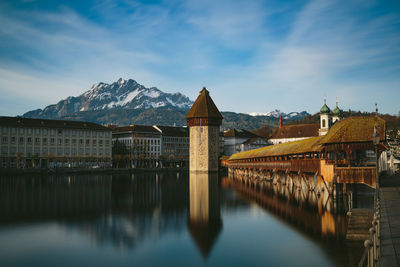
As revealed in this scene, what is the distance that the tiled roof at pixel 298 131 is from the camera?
5014 inches

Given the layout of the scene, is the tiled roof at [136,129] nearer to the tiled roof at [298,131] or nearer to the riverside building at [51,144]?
the riverside building at [51,144]

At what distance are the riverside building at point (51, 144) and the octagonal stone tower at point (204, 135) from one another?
868 inches

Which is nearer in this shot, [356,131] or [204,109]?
[356,131]

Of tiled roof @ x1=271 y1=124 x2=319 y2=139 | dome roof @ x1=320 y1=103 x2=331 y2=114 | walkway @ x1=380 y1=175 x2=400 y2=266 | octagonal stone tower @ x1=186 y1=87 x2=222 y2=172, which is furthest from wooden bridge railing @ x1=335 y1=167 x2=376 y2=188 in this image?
tiled roof @ x1=271 y1=124 x2=319 y2=139

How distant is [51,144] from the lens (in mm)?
87312

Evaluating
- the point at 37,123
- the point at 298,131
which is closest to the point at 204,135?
the point at 37,123

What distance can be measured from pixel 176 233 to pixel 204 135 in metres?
69.5

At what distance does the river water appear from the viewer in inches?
593

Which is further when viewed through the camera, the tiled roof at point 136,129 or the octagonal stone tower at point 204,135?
the tiled roof at point 136,129

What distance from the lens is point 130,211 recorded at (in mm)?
27141

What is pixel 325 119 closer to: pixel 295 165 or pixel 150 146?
pixel 150 146

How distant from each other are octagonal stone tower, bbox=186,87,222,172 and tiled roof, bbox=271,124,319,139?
158ft

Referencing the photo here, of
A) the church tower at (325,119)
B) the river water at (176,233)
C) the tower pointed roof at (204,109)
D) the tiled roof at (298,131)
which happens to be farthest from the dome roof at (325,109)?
the river water at (176,233)

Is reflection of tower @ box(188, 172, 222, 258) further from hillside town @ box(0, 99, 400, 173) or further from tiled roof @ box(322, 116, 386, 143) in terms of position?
hillside town @ box(0, 99, 400, 173)
